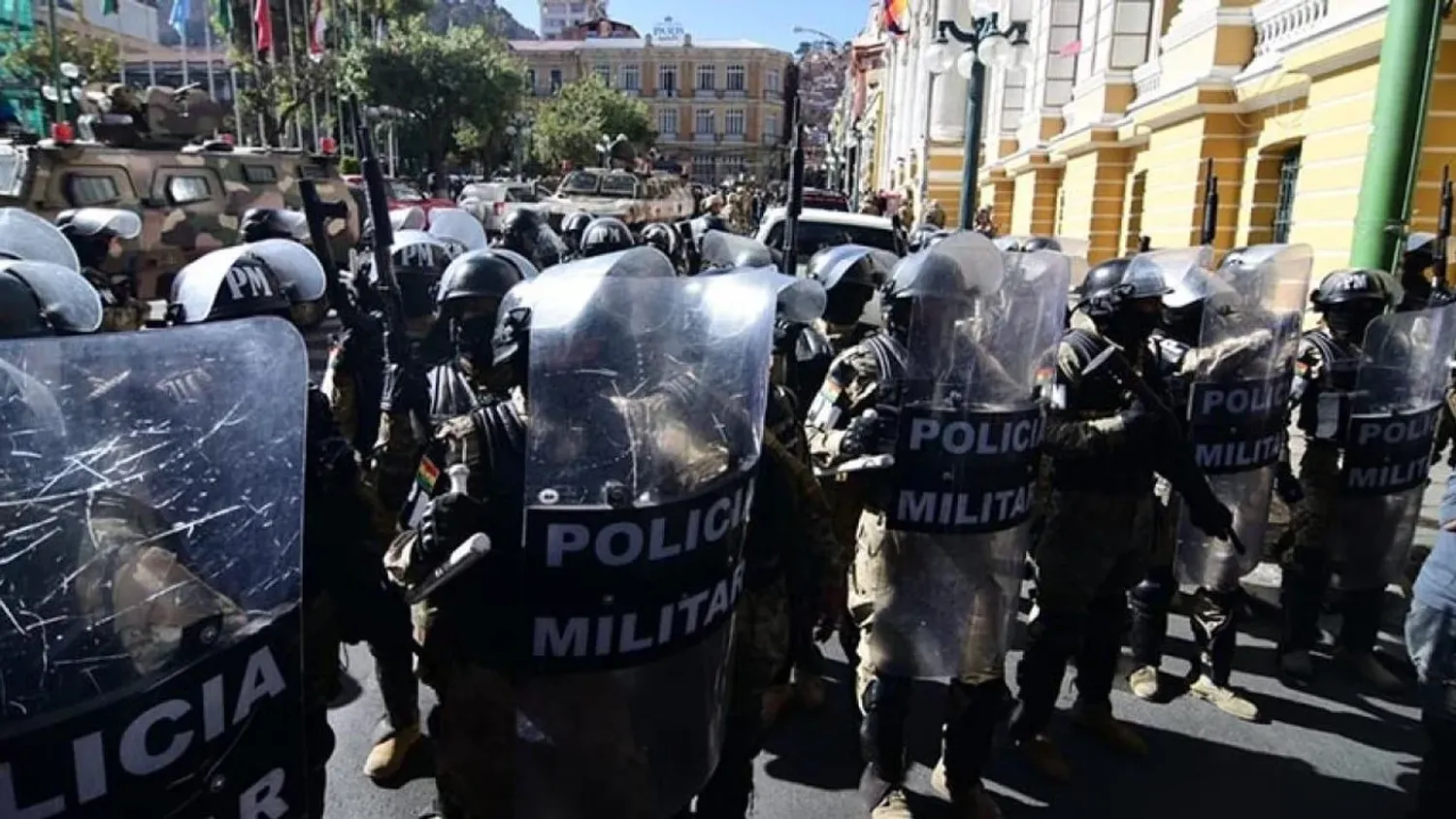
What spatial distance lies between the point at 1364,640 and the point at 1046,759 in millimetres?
1845

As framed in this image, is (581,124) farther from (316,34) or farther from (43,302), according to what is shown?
(43,302)

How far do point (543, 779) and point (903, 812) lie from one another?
68.1 inches

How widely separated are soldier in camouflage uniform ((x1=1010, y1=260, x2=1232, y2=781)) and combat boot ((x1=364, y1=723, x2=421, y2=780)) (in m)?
2.14

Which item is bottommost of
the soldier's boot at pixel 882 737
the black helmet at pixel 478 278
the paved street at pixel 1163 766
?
the paved street at pixel 1163 766

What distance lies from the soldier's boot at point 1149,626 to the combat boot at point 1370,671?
2.81ft

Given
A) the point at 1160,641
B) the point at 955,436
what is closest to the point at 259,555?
the point at 955,436

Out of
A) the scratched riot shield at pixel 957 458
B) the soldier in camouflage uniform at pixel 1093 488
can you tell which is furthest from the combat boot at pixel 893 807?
the soldier in camouflage uniform at pixel 1093 488

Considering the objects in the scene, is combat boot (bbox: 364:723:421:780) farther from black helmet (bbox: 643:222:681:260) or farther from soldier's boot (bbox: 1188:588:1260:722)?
black helmet (bbox: 643:222:681:260)

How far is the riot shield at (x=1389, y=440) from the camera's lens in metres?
3.96

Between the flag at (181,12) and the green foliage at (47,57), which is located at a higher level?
the flag at (181,12)

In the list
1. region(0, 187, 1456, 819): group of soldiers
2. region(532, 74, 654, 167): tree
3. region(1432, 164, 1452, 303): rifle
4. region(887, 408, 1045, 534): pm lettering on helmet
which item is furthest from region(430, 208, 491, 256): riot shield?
region(532, 74, 654, 167): tree

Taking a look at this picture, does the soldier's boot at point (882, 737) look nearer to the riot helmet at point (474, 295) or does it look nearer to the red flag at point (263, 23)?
the riot helmet at point (474, 295)

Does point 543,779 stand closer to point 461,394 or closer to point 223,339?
point 223,339

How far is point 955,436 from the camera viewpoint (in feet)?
9.43
